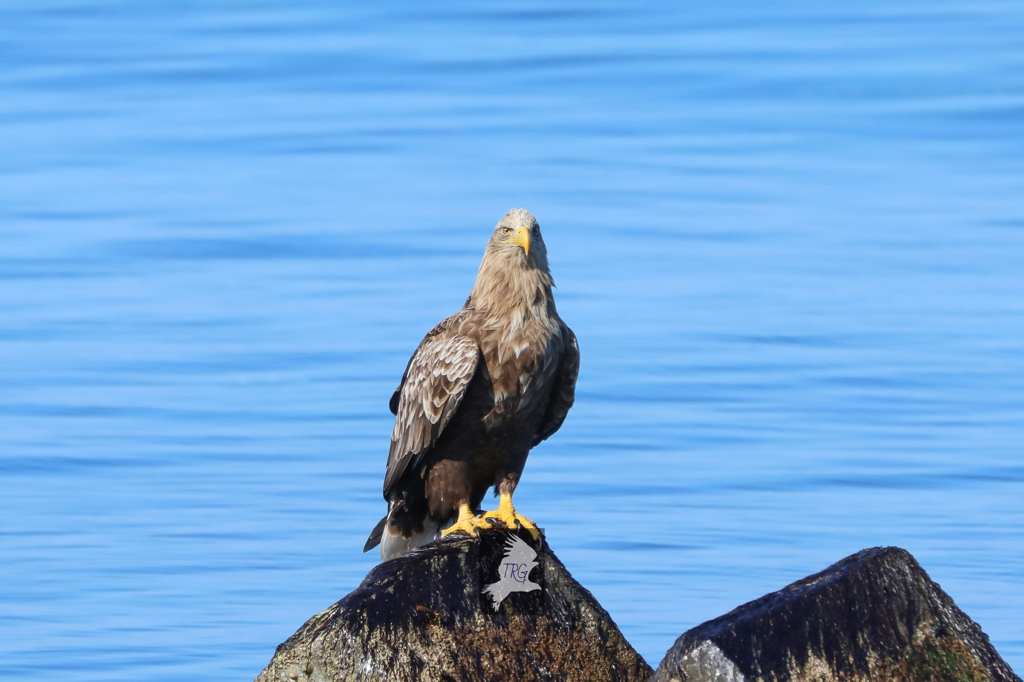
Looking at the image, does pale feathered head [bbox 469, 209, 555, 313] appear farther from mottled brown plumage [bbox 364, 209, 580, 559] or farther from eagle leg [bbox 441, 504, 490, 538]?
eagle leg [bbox 441, 504, 490, 538]

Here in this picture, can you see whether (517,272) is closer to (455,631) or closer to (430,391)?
(430,391)

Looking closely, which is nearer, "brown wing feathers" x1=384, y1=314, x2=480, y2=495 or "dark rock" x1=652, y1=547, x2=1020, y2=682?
"dark rock" x1=652, y1=547, x2=1020, y2=682

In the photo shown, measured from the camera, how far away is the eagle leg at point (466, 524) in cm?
703

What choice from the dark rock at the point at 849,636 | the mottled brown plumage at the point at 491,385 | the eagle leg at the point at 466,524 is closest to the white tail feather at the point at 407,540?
the mottled brown plumage at the point at 491,385

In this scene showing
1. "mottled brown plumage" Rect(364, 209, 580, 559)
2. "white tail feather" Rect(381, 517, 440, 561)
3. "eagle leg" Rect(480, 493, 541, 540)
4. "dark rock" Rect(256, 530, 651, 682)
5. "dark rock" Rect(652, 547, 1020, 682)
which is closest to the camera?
"dark rock" Rect(652, 547, 1020, 682)

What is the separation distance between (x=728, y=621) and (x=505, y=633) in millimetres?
1013

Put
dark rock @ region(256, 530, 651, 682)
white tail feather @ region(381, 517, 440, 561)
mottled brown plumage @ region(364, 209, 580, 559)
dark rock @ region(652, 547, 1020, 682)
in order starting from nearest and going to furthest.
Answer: dark rock @ region(652, 547, 1020, 682) → dark rock @ region(256, 530, 651, 682) → mottled brown plumage @ region(364, 209, 580, 559) → white tail feather @ region(381, 517, 440, 561)

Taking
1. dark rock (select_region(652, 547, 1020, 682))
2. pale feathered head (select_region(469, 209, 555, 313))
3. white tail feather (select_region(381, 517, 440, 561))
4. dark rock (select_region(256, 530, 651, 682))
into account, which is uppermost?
pale feathered head (select_region(469, 209, 555, 313))

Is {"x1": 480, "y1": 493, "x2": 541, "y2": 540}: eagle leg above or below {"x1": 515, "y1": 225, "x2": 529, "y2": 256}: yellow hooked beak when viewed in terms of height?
below

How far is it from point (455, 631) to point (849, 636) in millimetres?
1563

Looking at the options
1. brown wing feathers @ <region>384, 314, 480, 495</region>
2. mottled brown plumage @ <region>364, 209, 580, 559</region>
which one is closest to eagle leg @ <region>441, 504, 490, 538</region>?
mottled brown plumage @ <region>364, 209, 580, 559</region>

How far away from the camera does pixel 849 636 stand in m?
5.69

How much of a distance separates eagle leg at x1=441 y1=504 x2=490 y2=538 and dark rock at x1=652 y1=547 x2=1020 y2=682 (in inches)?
54.8

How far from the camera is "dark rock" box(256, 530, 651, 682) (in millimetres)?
6051
